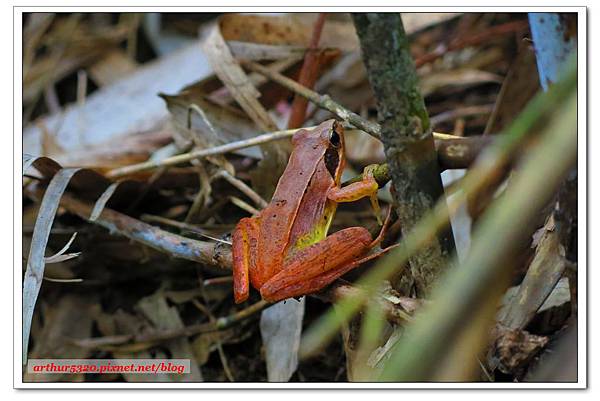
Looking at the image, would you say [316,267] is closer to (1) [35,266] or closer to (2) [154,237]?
(2) [154,237]

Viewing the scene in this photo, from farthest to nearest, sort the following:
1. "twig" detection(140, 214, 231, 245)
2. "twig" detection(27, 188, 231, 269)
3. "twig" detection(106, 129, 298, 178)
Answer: "twig" detection(140, 214, 231, 245) < "twig" detection(106, 129, 298, 178) < "twig" detection(27, 188, 231, 269)

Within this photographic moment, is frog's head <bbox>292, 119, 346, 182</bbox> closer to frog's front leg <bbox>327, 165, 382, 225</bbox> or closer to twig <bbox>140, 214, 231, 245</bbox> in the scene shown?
frog's front leg <bbox>327, 165, 382, 225</bbox>

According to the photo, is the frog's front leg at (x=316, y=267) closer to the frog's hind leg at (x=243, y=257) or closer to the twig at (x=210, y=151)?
the frog's hind leg at (x=243, y=257)

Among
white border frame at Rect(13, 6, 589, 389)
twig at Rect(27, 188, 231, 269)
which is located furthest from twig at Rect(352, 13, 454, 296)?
twig at Rect(27, 188, 231, 269)

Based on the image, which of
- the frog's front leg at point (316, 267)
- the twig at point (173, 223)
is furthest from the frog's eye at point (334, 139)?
the twig at point (173, 223)
